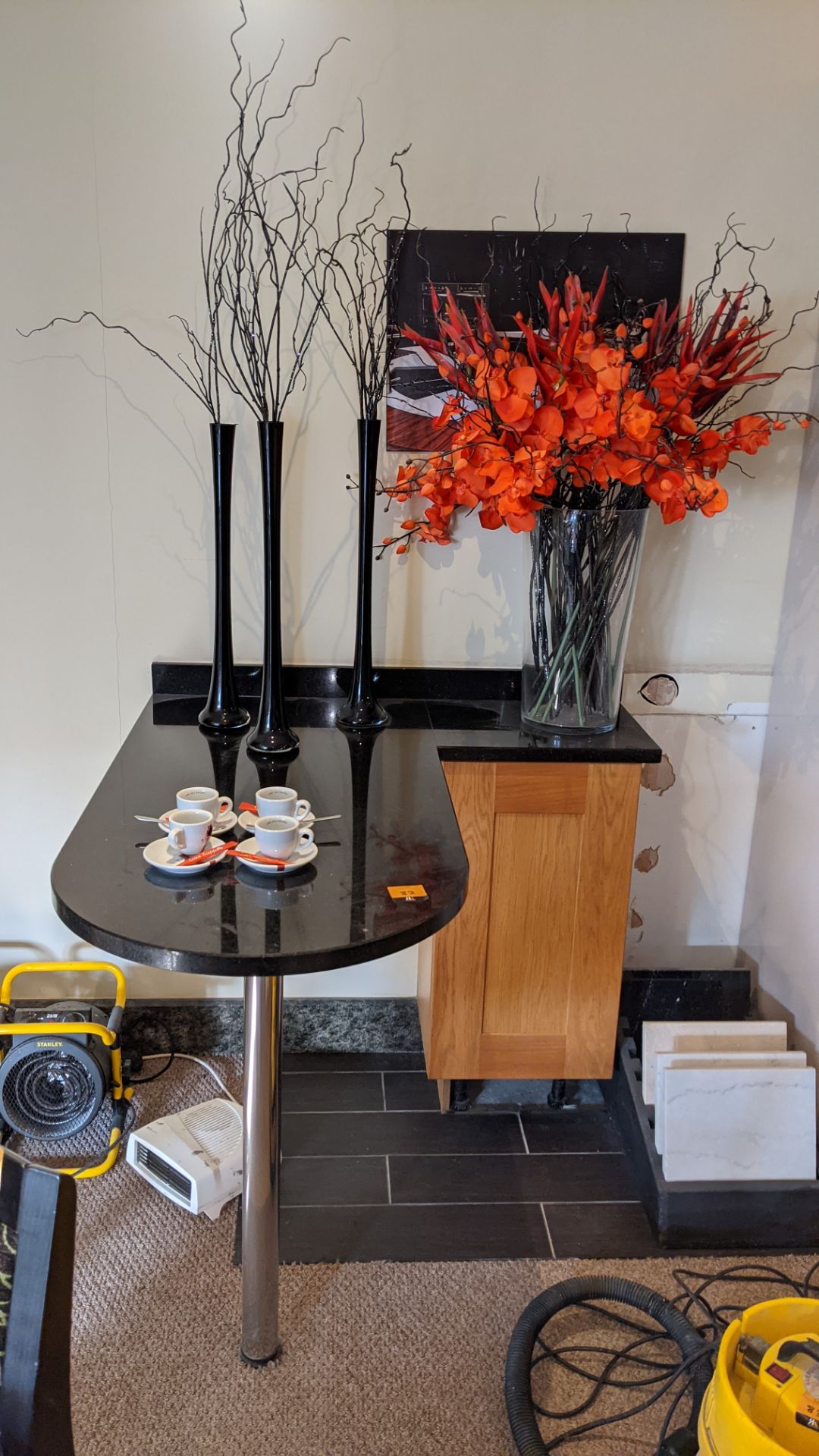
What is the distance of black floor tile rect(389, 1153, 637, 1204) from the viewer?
6.95ft

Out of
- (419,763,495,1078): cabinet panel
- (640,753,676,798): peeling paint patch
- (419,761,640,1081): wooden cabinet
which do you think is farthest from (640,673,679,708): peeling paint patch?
(419,763,495,1078): cabinet panel

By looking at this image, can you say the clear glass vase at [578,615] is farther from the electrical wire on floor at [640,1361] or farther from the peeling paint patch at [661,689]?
the electrical wire on floor at [640,1361]

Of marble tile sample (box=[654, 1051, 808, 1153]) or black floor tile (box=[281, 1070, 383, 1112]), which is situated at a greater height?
marble tile sample (box=[654, 1051, 808, 1153])

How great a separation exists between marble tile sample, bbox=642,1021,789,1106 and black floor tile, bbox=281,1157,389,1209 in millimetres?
565

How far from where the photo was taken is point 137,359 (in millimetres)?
2197

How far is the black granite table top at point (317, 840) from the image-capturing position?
4.20 feet

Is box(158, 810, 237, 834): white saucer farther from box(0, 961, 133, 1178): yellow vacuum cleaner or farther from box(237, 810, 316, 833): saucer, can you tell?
box(0, 961, 133, 1178): yellow vacuum cleaner

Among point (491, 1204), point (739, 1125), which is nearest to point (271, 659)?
point (491, 1204)

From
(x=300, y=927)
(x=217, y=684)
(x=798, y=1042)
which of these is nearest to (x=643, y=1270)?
(x=798, y=1042)

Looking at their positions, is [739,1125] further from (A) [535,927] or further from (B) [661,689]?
(B) [661,689]

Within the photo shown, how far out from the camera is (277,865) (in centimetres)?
143

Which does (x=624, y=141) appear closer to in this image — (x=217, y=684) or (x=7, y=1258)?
(x=217, y=684)

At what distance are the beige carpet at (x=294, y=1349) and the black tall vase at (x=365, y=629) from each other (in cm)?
98

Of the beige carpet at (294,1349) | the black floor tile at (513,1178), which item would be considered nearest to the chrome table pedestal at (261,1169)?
the beige carpet at (294,1349)
